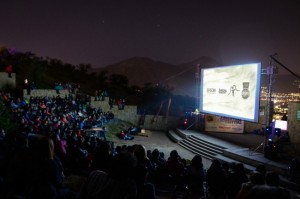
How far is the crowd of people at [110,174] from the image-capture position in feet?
8.00

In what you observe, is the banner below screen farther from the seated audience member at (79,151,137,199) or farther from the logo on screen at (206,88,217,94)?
the seated audience member at (79,151,137,199)

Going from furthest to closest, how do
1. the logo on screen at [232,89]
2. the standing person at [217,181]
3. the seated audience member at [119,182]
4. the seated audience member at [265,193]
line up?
the logo on screen at [232,89] → the standing person at [217,181] → the seated audience member at [119,182] → the seated audience member at [265,193]

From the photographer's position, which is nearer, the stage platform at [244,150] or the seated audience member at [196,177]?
the seated audience member at [196,177]

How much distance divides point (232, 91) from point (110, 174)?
13836 millimetres

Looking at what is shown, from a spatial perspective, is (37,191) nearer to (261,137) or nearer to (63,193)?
(63,193)

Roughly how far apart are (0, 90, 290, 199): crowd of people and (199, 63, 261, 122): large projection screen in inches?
295

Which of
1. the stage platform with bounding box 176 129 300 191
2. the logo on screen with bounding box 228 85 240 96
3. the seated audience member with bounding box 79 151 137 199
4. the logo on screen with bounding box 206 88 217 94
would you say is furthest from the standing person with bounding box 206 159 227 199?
the logo on screen with bounding box 206 88 217 94

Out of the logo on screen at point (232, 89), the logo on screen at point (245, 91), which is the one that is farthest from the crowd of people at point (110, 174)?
the logo on screen at point (232, 89)

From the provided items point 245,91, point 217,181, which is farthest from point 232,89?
point 217,181

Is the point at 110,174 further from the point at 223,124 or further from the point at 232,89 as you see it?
the point at 223,124

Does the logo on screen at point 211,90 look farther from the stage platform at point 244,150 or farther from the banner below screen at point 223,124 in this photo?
the stage platform at point 244,150

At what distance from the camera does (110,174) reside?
247 cm

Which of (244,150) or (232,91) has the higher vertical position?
(232,91)

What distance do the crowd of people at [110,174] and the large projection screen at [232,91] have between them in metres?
7.49
